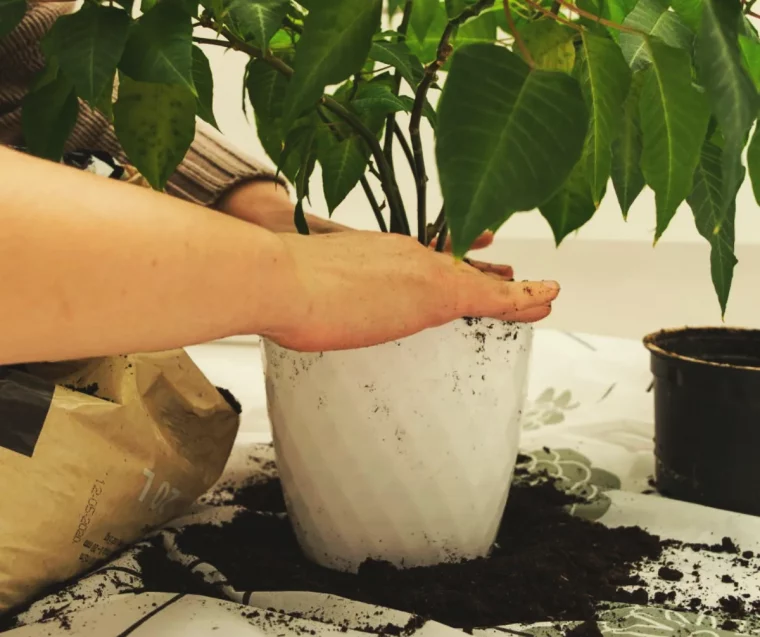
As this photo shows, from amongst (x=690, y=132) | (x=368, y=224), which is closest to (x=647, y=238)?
(x=368, y=224)

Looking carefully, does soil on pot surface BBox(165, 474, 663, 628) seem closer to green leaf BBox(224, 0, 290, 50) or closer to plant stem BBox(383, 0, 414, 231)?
plant stem BBox(383, 0, 414, 231)

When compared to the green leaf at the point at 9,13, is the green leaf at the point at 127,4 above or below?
above

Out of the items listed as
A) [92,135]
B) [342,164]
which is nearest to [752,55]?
[342,164]

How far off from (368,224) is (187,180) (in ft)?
2.64

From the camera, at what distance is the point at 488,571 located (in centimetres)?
58

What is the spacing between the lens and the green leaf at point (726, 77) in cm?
30

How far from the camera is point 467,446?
570mm

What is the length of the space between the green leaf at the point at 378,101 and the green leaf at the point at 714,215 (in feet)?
0.69

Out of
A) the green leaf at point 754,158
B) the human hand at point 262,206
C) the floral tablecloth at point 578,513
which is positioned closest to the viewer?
the green leaf at point 754,158

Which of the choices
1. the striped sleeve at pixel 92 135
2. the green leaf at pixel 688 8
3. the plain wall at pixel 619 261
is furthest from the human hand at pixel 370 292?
the plain wall at pixel 619 261

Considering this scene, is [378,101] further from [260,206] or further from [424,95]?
[260,206]

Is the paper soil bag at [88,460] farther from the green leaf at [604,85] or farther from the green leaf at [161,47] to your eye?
the green leaf at [604,85]

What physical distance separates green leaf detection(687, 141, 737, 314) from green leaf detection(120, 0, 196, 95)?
31 centimetres

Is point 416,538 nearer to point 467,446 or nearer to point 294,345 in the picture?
point 467,446
